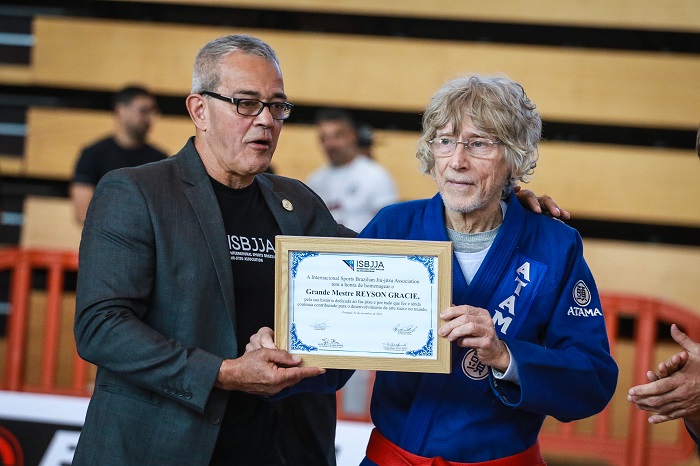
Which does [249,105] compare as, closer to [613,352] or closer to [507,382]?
[507,382]

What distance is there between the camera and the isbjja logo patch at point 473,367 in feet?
6.40

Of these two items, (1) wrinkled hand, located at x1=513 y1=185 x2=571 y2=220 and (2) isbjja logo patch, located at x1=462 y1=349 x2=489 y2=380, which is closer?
(2) isbjja logo patch, located at x1=462 y1=349 x2=489 y2=380

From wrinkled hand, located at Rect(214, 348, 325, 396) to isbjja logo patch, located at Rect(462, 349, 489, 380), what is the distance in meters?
0.30

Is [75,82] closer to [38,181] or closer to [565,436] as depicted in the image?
[38,181]

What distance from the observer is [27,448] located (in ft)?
11.7

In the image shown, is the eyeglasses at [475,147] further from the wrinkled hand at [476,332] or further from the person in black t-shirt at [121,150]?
the person in black t-shirt at [121,150]

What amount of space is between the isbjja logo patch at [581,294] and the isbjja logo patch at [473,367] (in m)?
0.24

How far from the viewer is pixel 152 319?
6.72 ft

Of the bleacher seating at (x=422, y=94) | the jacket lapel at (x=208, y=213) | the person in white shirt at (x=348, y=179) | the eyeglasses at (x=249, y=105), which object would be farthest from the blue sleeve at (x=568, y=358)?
the bleacher seating at (x=422, y=94)

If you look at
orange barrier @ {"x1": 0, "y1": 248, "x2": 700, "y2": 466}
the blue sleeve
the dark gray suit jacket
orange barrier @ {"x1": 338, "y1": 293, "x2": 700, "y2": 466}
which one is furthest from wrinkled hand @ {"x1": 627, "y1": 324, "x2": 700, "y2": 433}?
orange barrier @ {"x1": 338, "y1": 293, "x2": 700, "y2": 466}

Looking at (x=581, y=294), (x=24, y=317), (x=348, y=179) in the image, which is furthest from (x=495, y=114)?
(x=348, y=179)

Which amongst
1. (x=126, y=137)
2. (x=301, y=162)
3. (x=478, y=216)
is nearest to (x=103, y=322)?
(x=478, y=216)

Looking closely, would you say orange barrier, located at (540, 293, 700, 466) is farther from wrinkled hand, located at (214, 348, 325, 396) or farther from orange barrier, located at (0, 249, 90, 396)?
wrinkled hand, located at (214, 348, 325, 396)

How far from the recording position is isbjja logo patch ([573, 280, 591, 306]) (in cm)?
196
